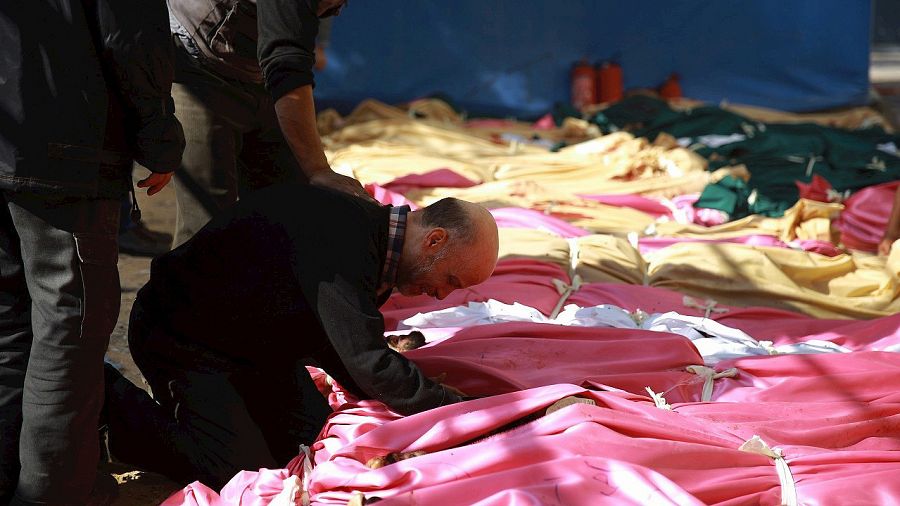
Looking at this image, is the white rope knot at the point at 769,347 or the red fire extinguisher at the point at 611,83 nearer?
the white rope knot at the point at 769,347

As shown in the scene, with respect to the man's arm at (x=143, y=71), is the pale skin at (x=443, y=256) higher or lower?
lower

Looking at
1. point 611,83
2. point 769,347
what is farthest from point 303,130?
point 611,83

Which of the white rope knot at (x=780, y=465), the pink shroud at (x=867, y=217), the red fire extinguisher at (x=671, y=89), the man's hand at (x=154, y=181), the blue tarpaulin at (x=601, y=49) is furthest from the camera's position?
the red fire extinguisher at (x=671, y=89)

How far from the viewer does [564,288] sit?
163 inches

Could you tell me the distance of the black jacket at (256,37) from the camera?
10.4 ft

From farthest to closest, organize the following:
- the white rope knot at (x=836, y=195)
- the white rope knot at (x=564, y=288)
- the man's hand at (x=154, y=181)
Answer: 1. the white rope knot at (x=836, y=195)
2. the white rope knot at (x=564, y=288)
3. the man's hand at (x=154, y=181)

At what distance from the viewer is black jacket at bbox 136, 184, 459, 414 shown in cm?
255

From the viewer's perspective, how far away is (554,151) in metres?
8.02

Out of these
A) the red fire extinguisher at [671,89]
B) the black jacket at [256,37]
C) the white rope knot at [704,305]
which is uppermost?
the black jacket at [256,37]

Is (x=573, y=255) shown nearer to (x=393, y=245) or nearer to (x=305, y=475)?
(x=393, y=245)

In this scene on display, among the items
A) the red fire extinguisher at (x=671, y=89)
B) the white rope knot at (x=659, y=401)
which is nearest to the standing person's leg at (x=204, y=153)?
the white rope knot at (x=659, y=401)

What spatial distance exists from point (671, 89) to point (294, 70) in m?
8.25

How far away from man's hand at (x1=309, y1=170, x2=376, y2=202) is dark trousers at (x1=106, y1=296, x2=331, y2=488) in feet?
1.71

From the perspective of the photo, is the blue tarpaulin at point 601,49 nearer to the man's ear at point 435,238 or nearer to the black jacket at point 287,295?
the black jacket at point 287,295
